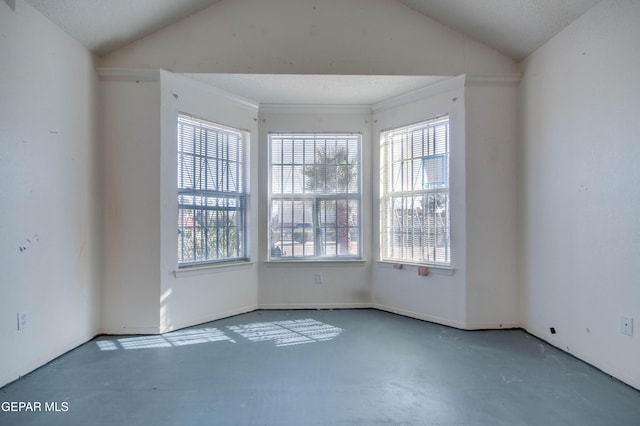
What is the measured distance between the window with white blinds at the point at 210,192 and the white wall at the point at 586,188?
310 centimetres

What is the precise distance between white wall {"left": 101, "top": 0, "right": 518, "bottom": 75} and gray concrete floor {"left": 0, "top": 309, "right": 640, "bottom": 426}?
260 cm

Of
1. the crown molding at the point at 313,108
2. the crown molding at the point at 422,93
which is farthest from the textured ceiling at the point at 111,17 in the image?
the crown molding at the point at 422,93

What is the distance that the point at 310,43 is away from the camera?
3.34 meters

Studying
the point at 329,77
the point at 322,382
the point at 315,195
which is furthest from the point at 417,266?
the point at 329,77

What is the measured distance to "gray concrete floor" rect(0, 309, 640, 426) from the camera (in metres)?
1.92

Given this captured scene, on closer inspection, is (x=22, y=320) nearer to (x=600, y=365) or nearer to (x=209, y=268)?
(x=209, y=268)

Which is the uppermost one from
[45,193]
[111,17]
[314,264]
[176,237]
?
[111,17]

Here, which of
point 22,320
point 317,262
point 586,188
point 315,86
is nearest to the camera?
point 22,320

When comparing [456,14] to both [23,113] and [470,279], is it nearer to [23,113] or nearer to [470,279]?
[470,279]

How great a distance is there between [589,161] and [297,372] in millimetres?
2743

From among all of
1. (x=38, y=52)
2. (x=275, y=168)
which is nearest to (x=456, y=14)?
(x=275, y=168)

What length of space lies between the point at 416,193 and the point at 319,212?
3.96 feet

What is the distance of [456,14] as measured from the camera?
3.18 metres

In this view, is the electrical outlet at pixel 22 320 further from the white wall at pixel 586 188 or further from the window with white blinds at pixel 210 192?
the white wall at pixel 586 188
